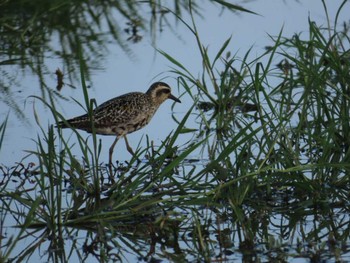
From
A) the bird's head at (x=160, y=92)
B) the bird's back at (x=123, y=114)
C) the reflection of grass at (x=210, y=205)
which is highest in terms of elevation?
the bird's head at (x=160, y=92)

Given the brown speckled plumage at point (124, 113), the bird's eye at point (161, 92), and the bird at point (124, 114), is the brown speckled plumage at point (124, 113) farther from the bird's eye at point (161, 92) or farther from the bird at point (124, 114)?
the bird's eye at point (161, 92)

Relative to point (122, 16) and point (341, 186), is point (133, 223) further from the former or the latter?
point (122, 16)

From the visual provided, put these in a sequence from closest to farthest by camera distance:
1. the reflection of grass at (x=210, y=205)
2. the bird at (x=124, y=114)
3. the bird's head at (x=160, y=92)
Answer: the reflection of grass at (x=210, y=205)
the bird at (x=124, y=114)
the bird's head at (x=160, y=92)

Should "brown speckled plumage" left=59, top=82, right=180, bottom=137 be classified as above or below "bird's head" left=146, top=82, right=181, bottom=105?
below

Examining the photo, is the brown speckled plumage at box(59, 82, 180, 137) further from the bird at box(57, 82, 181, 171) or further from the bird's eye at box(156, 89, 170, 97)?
the bird's eye at box(156, 89, 170, 97)

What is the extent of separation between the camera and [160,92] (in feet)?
39.0

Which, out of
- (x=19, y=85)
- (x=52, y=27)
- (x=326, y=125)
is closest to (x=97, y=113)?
(x=19, y=85)

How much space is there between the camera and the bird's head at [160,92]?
1176cm

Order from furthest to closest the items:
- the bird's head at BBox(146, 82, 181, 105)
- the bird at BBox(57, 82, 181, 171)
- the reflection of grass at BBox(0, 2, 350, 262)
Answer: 1. the bird's head at BBox(146, 82, 181, 105)
2. the bird at BBox(57, 82, 181, 171)
3. the reflection of grass at BBox(0, 2, 350, 262)

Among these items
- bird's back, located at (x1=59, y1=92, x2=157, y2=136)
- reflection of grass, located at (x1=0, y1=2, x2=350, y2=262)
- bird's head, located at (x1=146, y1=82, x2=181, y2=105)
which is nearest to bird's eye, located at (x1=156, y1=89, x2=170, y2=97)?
bird's head, located at (x1=146, y1=82, x2=181, y2=105)


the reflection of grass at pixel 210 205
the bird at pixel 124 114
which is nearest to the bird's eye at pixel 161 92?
the bird at pixel 124 114

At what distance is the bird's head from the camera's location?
11.8m

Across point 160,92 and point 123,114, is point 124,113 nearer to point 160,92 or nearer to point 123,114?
point 123,114

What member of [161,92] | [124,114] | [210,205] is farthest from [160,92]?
[210,205]
